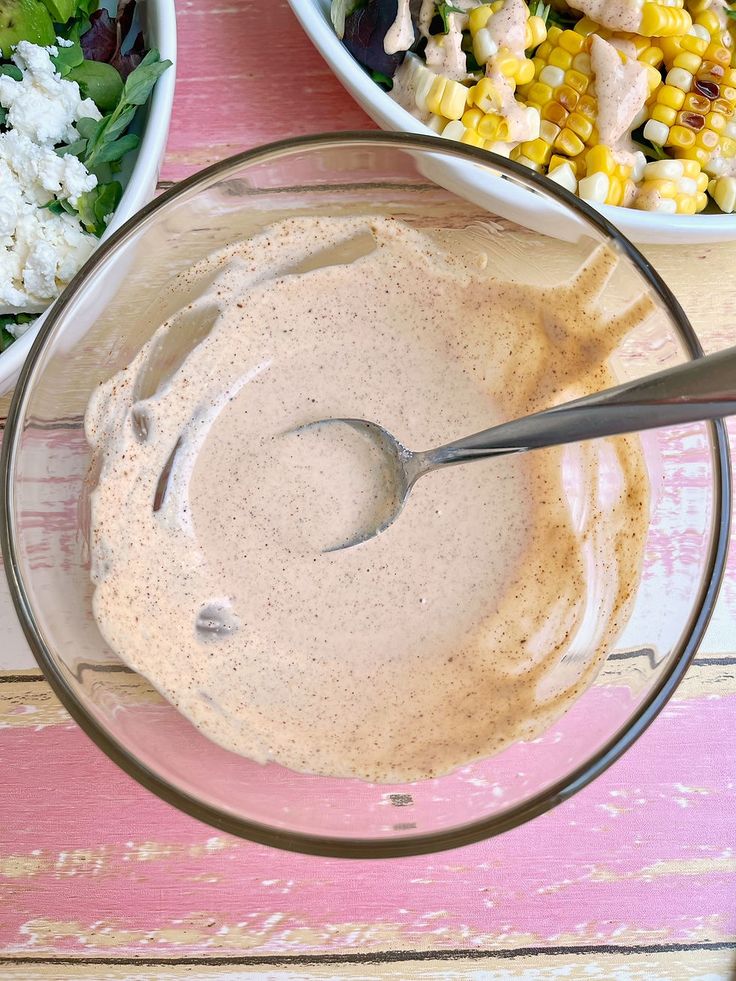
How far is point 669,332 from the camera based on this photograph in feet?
3.51

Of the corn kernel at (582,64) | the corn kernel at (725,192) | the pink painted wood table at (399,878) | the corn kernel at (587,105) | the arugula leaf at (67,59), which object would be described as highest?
the arugula leaf at (67,59)

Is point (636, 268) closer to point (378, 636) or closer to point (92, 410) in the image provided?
point (378, 636)

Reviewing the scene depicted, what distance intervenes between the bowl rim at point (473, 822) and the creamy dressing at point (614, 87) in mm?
280

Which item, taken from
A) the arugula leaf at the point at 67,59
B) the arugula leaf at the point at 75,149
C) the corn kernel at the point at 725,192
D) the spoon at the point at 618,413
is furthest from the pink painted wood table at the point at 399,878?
the arugula leaf at the point at 67,59

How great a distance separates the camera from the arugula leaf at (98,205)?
1.21 metres

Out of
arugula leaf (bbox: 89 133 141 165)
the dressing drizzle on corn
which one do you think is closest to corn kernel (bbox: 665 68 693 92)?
the dressing drizzle on corn

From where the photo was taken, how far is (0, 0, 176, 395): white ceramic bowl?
1.16 meters

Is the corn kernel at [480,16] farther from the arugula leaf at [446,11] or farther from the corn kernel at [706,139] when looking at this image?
the corn kernel at [706,139]

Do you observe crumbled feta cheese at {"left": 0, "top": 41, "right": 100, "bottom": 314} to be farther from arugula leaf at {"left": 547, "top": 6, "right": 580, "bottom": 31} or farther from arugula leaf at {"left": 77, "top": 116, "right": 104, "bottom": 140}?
arugula leaf at {"left": 547, "top": 6, "right": 580, "bottom": 31}

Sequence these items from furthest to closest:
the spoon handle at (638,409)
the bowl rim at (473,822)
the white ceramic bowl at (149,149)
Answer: the white ceramic bowl at (149,149) < the bowl rim at (473,822) < the spoon handle at (638,409)

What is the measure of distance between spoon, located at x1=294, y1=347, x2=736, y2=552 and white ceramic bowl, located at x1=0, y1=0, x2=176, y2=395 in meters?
0.48

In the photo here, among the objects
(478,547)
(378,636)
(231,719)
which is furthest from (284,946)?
(478,547)

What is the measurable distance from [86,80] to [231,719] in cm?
85

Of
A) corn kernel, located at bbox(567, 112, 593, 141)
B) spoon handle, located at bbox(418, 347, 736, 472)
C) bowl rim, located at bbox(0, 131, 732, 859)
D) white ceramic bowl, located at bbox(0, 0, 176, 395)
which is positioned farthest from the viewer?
corn kernel, located at bbox(567, 112, 593, 141)
